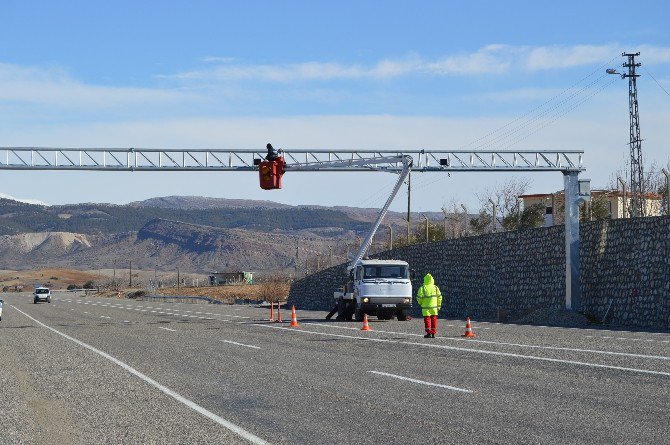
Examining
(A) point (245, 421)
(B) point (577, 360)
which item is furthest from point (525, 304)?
(A) point (245, 421)

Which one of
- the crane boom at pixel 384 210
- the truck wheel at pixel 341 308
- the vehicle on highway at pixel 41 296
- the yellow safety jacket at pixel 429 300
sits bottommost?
the vehicle on highway at pixel 41 296

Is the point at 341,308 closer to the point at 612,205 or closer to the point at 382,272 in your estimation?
the point at 382,272

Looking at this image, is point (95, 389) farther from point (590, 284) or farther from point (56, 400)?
point (590, 284)

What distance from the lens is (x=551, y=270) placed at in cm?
4072

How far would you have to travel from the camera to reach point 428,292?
2589 centimetres

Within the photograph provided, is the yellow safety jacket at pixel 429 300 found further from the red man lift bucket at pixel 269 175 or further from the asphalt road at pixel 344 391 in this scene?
the red man lift bucket at pixel 269 175

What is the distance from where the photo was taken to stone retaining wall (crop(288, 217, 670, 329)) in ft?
111

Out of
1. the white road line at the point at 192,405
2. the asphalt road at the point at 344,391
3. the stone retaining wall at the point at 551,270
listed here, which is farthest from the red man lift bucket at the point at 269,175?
the white road line at the point at 192,405

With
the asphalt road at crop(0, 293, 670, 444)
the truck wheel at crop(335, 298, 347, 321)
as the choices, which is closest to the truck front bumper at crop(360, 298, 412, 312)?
the truck wheel at crop(335, 298, 347, 321)

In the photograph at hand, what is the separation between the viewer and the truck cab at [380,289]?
3816 centimetres

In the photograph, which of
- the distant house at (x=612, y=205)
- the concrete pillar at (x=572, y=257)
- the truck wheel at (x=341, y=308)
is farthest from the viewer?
the distant house at (x=612, y=205)

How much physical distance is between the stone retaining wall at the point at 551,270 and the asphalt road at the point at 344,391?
27.0ft

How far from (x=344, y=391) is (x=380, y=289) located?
23707 mm

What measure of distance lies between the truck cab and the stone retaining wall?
595 cm
